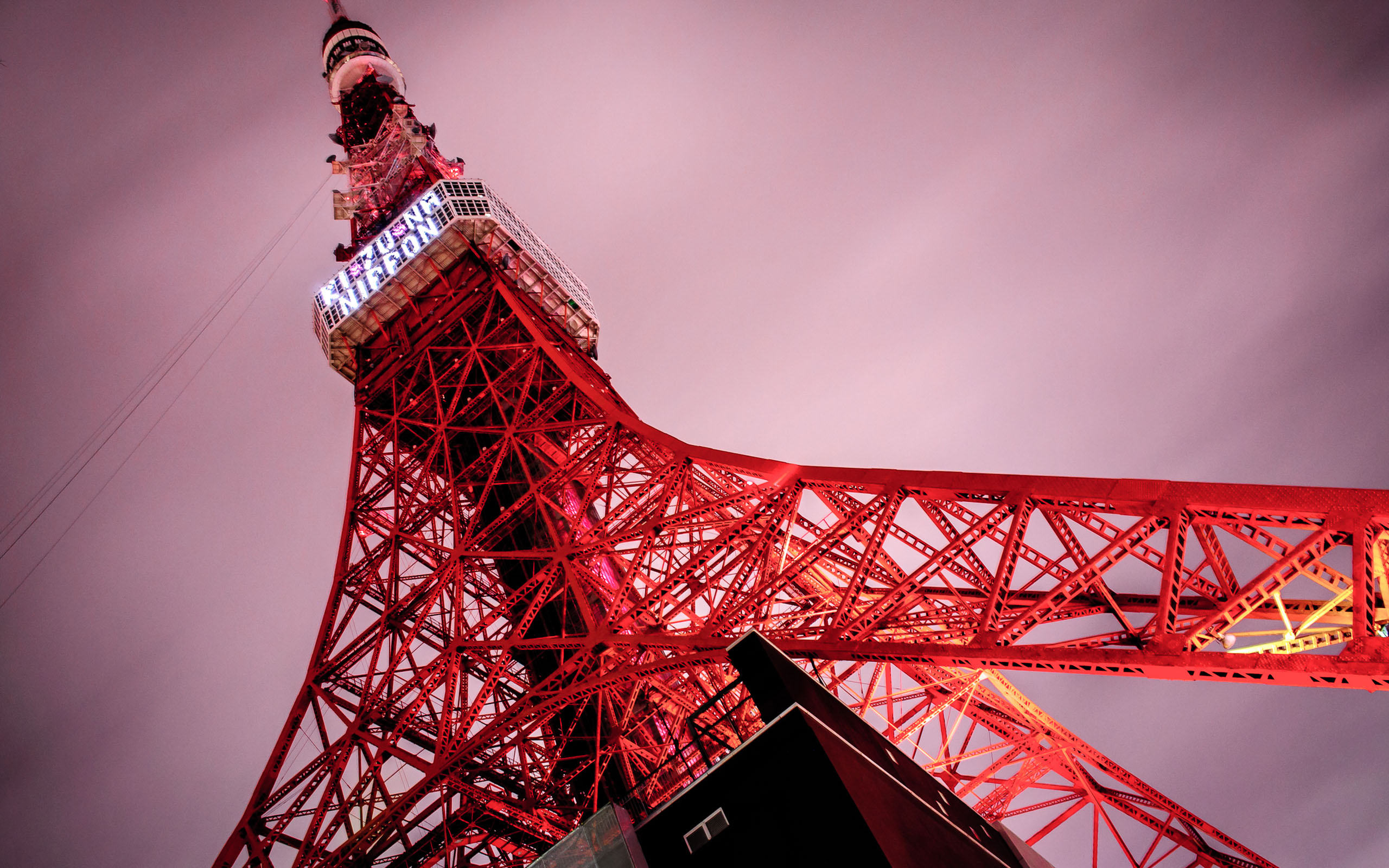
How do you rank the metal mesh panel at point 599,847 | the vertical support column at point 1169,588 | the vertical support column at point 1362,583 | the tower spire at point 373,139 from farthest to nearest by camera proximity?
the tower spire at point 373,139, the metal mesh panel at point 599,847, the vertical support column at point 1169,588, the vertical support column at point 1362,583

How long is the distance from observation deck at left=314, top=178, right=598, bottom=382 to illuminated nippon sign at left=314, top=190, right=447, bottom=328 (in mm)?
26

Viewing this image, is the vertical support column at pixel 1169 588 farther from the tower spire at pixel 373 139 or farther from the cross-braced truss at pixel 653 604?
the tower spire at pixel 373 139

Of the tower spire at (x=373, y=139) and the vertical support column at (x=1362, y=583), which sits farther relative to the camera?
the tower spire at (x=373, y=139)

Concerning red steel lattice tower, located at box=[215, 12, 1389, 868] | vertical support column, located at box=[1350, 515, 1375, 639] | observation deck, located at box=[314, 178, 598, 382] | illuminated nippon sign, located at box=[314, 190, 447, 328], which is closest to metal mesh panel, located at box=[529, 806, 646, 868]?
red steel lattice tower, located at box=[215, 12, 1389, 868]

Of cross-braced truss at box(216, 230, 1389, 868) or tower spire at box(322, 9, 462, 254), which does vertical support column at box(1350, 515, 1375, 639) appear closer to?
cross-braced truss at box(216, 230, 1389, 868)

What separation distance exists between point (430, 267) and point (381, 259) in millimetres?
1871

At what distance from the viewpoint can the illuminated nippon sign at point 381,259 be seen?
990 inches

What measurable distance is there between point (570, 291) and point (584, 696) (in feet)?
47.7

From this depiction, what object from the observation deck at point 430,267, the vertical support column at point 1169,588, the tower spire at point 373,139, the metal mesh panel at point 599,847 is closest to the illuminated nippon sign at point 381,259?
the observation deck at point 430,267

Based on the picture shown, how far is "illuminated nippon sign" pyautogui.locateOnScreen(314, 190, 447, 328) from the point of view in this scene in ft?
82.5

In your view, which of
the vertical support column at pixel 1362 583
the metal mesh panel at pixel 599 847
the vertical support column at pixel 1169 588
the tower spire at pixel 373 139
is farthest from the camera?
the tower spire at pixel 373 139

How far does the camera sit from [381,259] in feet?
84.4

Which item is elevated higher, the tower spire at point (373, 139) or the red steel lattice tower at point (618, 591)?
the tower spire at point (373, 139)

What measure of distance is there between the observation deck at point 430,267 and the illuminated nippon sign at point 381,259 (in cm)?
3
